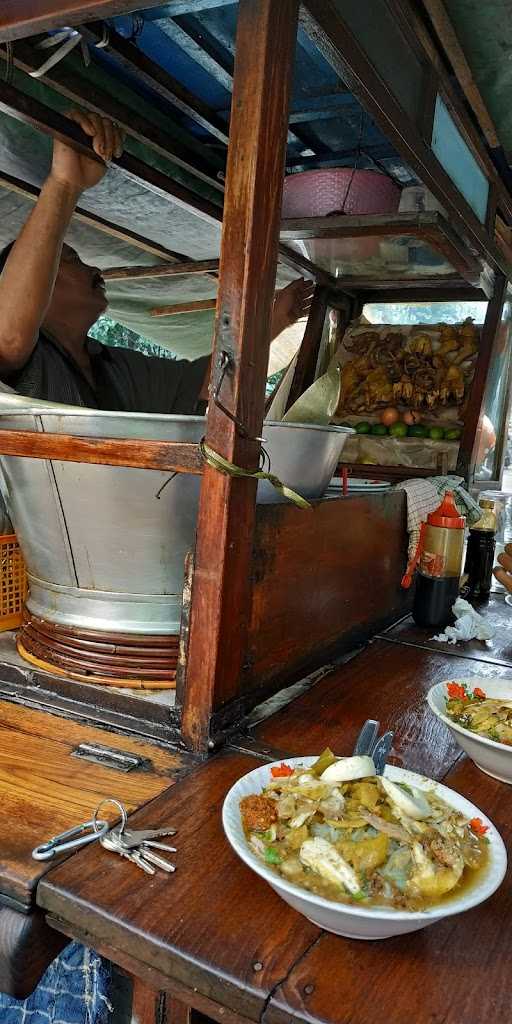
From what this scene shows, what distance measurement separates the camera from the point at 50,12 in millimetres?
1388

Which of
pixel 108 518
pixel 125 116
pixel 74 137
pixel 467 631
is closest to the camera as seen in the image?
pixel 108 518

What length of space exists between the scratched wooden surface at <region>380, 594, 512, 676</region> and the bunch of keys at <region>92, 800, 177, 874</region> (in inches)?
47.9

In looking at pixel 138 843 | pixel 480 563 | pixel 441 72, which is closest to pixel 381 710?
pixel 138 843

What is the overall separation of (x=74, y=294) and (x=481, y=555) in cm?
205

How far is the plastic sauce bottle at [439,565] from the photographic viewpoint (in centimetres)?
238

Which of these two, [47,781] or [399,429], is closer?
[47,781]

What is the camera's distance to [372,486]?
8.26 feet

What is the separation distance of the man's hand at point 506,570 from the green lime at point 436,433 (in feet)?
2.44

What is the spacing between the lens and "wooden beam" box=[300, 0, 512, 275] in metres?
1.47

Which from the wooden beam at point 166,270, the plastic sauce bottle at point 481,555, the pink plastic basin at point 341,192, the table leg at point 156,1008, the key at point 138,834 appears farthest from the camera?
the wooden beam at point 166,270

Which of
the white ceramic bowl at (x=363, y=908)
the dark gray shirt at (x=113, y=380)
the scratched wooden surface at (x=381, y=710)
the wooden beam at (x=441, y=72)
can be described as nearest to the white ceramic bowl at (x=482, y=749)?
the scratched wooden surface at (x=381, y=710)

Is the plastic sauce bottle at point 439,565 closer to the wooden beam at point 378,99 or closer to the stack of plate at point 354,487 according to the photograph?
the stack of plate at point 354,487

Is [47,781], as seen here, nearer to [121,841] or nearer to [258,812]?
[121,841]

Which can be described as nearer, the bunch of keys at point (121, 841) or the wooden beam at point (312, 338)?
the bunch of keys at point (121, 841)
